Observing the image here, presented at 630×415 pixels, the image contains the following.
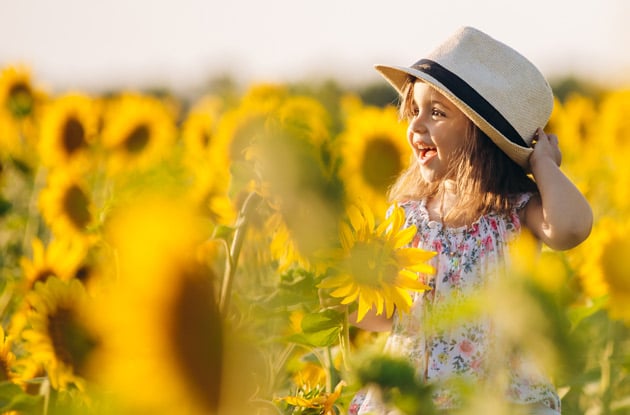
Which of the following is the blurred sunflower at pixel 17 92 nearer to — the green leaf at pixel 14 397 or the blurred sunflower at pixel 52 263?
the blurred sunflower at pixel 52 263

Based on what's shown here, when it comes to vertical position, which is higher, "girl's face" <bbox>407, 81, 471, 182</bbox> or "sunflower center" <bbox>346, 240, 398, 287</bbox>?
"girl's face" <bbox>407, 81, 471, 182</bbox>

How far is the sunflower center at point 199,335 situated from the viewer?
0.29m

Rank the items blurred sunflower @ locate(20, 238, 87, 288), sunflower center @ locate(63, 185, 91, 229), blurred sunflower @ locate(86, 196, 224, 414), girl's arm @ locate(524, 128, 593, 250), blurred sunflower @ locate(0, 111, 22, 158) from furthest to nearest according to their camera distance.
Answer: blurred sunflower @ locate(0, 111, 22, 158) → sunflower center @ locate(63, 185, 91, 229) → blurred sunflower @ locate(20, 238, 87, 288) → girl's arm @ locate(524, 128, 593, 250) → blurred sunflower @ locate(86, 196, 224, 414)

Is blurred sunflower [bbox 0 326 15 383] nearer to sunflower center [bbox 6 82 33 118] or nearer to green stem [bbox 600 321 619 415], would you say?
green stem [bbox 600 321 619 415]

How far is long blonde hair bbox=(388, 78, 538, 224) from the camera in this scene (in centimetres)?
145

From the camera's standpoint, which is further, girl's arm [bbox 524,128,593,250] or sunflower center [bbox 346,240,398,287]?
girl's arm [bbox 524,128,593,250]

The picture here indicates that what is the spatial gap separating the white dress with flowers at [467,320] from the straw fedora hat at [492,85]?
0.33 feet

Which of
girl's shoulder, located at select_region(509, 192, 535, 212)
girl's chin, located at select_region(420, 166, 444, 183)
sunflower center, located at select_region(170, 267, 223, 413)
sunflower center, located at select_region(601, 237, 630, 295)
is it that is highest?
sunflower center, located at select_region(170, 267, 223, 413)

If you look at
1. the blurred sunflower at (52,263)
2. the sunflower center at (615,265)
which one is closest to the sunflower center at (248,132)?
the blurred sunflower at (52,263)

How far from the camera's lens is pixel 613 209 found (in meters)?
3.17

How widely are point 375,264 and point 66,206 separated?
1730 millimetres

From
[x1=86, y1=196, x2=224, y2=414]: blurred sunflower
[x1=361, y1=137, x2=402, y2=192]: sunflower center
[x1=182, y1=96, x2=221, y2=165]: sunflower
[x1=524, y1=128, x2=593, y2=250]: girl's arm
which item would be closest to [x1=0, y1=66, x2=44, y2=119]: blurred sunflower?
[x1=182, y1=96, x2=221, y2=165]: sunflower

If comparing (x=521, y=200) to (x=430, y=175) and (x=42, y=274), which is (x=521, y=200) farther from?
(x=42, y=274)

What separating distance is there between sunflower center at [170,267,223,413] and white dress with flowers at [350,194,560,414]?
1.01m
